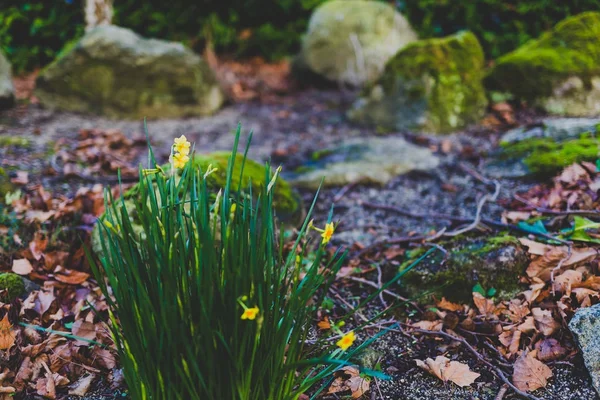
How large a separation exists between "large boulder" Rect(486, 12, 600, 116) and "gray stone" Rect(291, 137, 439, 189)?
1.42 meters

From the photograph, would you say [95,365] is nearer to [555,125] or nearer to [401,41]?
[555,125]

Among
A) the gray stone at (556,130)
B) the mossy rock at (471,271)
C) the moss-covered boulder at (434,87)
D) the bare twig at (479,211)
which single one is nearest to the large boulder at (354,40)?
the moss-covered boulder at (434,87)

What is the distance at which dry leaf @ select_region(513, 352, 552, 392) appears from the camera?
6.17 feet

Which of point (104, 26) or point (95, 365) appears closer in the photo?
point (95, 365)

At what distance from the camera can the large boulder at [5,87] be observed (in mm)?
5379

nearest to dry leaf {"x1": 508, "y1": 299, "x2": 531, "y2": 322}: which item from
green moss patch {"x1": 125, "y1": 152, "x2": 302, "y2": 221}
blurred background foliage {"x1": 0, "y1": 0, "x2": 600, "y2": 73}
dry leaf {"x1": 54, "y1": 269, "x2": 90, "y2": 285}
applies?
green moss patch {"x1": 125, "y1": 152, "x2": 302, "y2": 221}

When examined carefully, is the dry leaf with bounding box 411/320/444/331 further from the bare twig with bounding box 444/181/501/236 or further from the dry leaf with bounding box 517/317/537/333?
the bare twig with bounding box 444/181/501/236

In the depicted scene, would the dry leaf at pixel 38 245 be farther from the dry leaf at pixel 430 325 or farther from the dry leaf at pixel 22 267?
the dry leaf at pixel 430 325

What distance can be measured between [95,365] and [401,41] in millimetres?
6853

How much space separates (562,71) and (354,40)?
348 cm

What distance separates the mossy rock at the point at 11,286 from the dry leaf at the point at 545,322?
235 cm

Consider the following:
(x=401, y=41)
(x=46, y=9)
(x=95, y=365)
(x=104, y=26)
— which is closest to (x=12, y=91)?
(x=104, y=26)

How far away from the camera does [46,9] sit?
7180mm

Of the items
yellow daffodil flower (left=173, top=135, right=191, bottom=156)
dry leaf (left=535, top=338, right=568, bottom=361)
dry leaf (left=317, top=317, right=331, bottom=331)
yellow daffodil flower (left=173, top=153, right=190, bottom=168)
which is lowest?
dry leaf (left=317, top=317, right=331, bottom=331)
